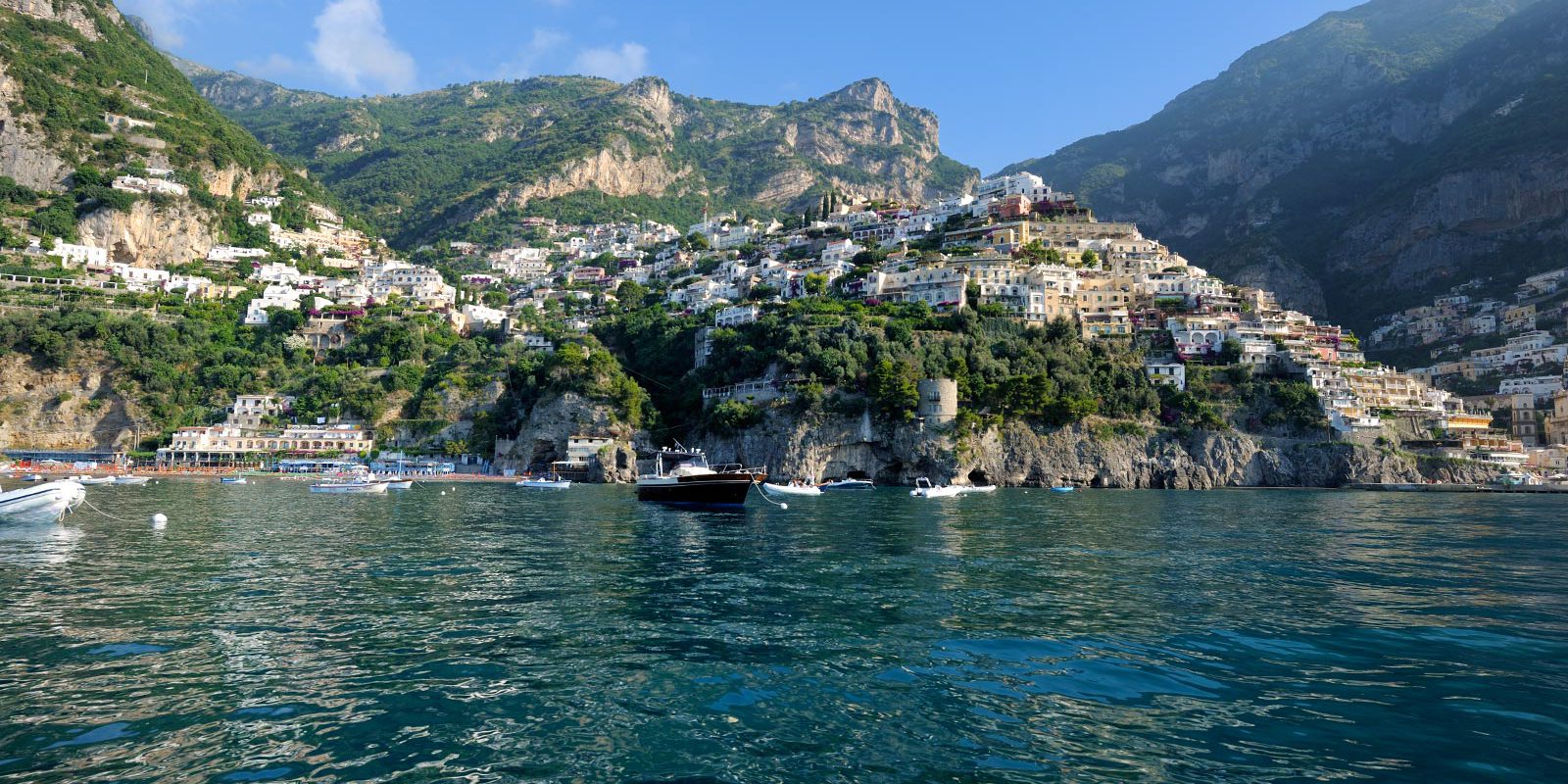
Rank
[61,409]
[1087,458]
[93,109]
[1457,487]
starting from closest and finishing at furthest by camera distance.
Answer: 1. [1457,487]
2. [1087,458]
3. [61,409]
4. [93,109]

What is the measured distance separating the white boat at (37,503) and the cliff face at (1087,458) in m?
43.6

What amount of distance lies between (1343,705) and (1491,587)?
11.1 meters

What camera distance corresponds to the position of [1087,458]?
6234 cm

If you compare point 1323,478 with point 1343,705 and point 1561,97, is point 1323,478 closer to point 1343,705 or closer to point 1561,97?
point 1343,705

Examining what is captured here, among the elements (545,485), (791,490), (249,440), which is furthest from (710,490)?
(249,440)

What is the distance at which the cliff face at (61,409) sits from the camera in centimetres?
7306

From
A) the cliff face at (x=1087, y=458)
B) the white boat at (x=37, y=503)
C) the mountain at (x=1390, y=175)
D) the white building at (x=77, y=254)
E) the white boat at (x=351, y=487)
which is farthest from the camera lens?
the mountain at (x=1390, y=175)

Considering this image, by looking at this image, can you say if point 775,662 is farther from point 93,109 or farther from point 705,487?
point 93,109

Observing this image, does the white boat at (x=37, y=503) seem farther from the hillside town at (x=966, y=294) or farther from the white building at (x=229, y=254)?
the white building at (x=229, y=254)

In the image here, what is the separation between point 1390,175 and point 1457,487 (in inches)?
4635

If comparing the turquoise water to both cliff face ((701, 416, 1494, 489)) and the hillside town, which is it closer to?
cliff face ((701, 416, 1494, 489))

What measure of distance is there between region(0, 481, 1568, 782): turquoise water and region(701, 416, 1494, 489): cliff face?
133 ft

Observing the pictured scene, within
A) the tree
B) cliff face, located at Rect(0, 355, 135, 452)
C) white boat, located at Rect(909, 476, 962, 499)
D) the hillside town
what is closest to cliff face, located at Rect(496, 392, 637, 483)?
the hillside town

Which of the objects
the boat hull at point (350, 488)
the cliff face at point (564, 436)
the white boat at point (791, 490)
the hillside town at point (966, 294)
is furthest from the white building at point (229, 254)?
the white boat at point (791, 490)
